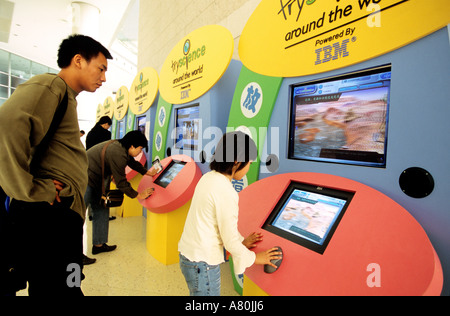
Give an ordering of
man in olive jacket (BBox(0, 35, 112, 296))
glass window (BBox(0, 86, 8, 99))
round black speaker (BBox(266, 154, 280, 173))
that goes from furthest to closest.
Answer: glass window (BBox(0, 86, 8, 99)), round black speaker (BBox(266, 154, 280, 173)), man in olive jacket (BBox(0, 35, 112, 296))

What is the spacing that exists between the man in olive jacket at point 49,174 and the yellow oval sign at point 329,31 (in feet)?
3.27

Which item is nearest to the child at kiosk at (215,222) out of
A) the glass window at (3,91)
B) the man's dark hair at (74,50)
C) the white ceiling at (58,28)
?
the man's dark hair at (74,50)

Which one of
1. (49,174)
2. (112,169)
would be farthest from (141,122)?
(49,174)

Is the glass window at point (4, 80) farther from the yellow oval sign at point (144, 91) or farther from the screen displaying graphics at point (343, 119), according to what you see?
the screen displaying graphics at point (343, 119)

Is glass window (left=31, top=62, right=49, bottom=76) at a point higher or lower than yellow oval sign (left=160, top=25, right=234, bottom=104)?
higher

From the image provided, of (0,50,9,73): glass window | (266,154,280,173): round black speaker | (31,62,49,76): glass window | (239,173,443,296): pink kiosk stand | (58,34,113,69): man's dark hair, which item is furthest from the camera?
(31,62,49,76): glass window

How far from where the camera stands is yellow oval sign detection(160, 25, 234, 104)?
1.96 metres

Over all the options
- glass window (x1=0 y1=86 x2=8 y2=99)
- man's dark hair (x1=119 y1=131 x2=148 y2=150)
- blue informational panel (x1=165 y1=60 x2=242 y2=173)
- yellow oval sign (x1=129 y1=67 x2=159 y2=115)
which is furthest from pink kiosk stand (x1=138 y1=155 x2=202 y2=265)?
glass window (x1=0 y1=86 x2=8 y2=99)

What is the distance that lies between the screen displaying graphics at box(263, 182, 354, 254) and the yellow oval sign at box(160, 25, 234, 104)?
1.26m

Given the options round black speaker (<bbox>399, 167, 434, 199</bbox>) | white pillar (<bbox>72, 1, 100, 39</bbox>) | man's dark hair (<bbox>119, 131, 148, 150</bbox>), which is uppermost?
white pillar (<bbox>72, 1, 100, 39</bbox>)

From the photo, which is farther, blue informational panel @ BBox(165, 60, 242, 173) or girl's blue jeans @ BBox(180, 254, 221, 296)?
blue informational panel @ BBox(165, 60, 242, 173)

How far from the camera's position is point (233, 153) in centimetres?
112

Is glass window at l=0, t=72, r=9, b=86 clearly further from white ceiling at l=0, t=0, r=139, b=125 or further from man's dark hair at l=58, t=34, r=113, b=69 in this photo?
man's dark hair at l=58, t=34, r=113, b=69

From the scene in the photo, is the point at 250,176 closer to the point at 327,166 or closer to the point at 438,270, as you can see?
the point at 327,166
